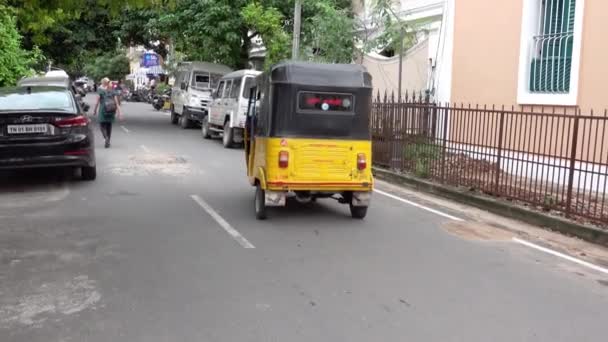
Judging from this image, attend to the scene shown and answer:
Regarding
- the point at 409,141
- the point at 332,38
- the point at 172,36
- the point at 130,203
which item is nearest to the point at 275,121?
the point at 130,203

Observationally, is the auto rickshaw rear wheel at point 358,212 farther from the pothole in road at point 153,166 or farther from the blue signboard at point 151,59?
the blue signboard at point 151,59

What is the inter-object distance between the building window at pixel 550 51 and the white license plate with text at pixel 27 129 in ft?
31.2

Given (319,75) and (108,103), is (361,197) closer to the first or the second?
(319,75)

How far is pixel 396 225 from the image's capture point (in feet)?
28.2

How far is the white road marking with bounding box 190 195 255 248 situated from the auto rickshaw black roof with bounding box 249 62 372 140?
1328 mm

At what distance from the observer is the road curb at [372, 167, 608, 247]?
8273mm

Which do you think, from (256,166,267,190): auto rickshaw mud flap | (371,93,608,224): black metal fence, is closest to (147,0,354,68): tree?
(371,93,608,224): black metal fence

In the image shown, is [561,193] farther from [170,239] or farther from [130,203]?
[130,203]

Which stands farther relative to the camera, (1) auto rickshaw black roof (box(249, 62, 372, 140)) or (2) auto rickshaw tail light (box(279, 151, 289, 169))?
(1) auto rickshaw black roof (box(249, 62, 372, 140))

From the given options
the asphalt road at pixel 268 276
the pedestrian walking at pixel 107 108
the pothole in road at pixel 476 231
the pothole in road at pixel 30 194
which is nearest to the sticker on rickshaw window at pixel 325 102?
the asphalt road at pixel 268 276

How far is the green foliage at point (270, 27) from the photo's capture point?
69.5 feet

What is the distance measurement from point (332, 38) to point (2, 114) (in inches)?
430

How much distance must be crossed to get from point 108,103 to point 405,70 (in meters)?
8.46

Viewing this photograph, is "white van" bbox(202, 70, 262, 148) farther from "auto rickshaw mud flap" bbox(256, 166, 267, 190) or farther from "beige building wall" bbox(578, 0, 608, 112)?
"beige building wall" bbox(578, 0, 608, 112)
